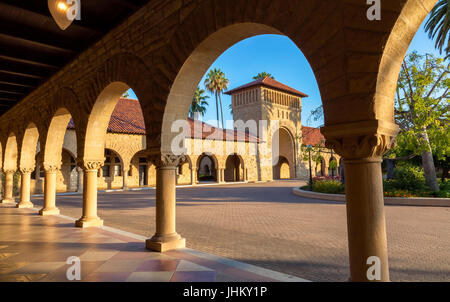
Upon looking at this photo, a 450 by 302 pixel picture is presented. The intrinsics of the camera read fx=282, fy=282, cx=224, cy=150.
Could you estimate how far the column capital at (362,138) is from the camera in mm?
2646

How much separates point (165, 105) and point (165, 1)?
1881 millimetres

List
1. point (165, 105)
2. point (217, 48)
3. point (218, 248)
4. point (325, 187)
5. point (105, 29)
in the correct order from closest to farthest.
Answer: point (217, 48) → point (165, 105) → point (218, 248) → point (105, 29) → point (325, 187)

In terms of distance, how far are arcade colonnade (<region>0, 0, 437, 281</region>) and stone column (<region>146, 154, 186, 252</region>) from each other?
0.06 ft

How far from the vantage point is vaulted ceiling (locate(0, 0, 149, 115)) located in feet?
17.3

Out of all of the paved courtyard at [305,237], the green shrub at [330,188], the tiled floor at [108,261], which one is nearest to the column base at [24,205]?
the paved courtyard at [305,237]

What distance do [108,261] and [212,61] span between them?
3667 mm

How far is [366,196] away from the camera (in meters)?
2.74

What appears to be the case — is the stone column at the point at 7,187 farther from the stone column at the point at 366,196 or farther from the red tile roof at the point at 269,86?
the red tile roof at the point at 269,86

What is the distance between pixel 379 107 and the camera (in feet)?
8.73

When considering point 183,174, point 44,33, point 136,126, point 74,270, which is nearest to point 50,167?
point 44,33

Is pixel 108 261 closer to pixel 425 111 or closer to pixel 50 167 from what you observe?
pixel 50 167

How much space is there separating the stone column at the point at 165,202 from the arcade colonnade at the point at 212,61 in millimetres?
18
